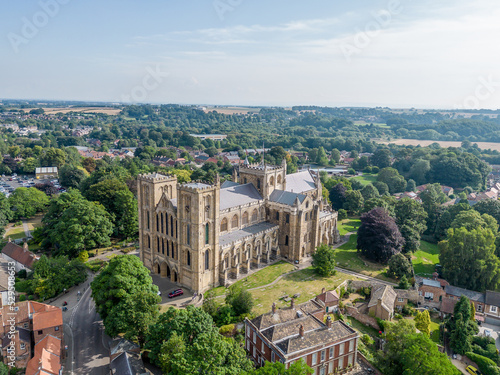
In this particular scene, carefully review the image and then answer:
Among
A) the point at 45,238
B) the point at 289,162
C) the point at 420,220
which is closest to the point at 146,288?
the point at 45,238

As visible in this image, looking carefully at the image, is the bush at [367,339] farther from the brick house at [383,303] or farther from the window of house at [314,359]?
the window of house at [314,359]

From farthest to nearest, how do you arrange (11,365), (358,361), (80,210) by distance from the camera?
(80,210) < (358,361) < (11,365)

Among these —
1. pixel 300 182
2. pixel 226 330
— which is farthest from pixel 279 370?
pixel 300 182

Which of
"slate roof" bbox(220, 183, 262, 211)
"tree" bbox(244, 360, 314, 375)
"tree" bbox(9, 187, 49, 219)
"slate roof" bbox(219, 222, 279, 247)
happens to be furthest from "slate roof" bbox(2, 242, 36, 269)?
"tree" bbox(244, 360, 314, 375)

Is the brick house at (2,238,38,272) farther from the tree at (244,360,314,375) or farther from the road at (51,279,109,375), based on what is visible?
the tree at (244,360,314,375)

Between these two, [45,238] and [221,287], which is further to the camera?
[45,238]

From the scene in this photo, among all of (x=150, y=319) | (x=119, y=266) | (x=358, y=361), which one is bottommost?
(x=358, y=361)

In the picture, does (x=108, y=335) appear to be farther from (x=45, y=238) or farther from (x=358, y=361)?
(x=45, y=238)
